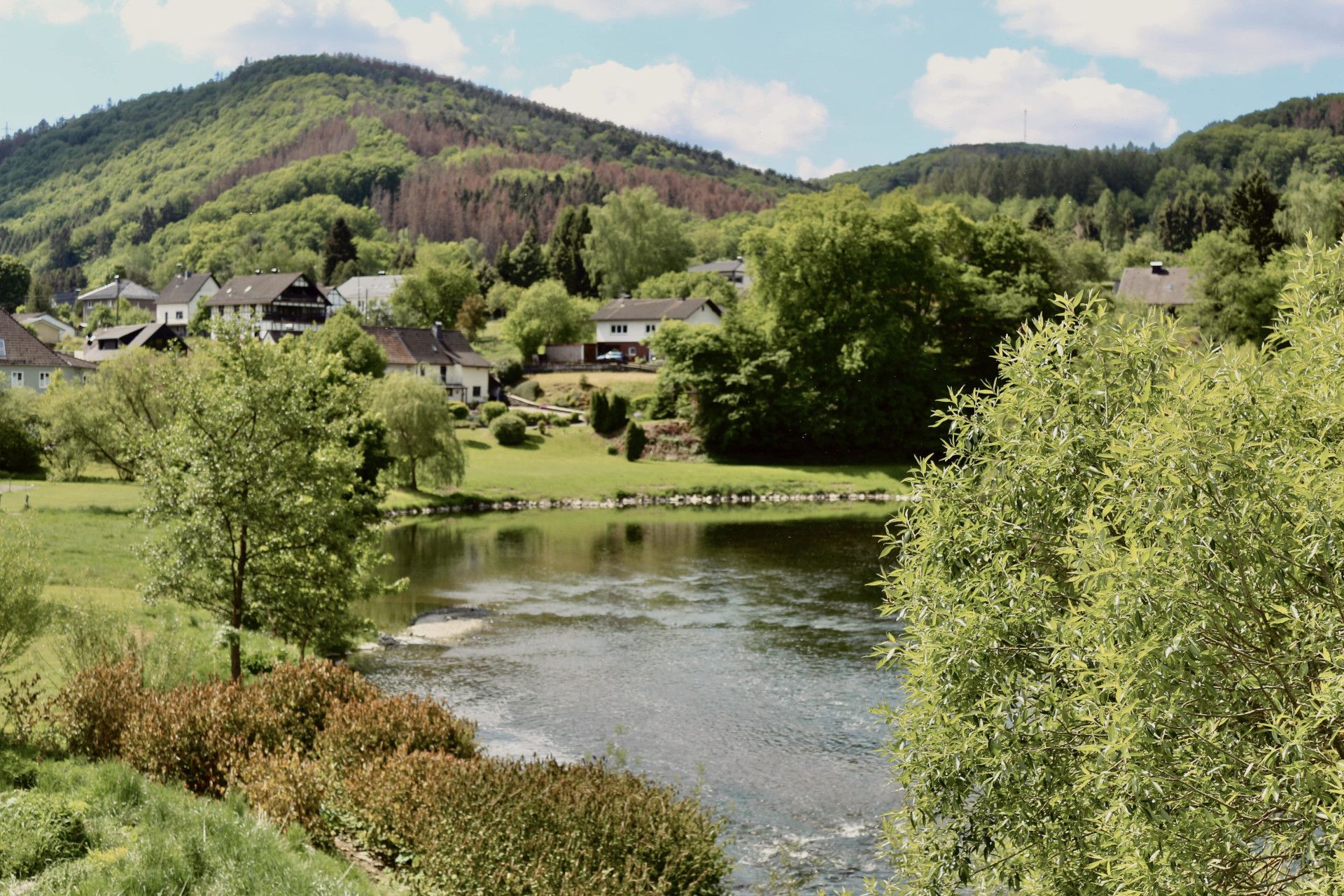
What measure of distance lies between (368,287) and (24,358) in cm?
8128

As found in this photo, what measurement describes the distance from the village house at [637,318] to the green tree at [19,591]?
9534cm

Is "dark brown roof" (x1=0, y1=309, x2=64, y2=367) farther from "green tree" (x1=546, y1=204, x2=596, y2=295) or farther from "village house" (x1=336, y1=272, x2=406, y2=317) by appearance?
"green tree" (x1=546, y1=204, x2=596, y2=295)

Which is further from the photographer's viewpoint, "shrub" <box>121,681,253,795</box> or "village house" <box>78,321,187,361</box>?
"village house" <box>78,321,187,361</box>

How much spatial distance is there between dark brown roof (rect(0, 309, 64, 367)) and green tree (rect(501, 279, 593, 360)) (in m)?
42.3

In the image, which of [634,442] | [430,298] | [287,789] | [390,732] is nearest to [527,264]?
[430,298]

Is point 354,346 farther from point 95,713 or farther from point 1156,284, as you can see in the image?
point 1156,284

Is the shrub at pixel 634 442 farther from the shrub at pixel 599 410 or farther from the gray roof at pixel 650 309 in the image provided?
the gray roof at pixel 650 309

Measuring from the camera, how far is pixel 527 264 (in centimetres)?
16275

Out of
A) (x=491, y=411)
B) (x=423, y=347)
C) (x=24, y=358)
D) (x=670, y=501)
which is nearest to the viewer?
(x=670, y=501)

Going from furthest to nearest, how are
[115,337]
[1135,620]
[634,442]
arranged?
[115,337] < [634,442] < [1135,620]

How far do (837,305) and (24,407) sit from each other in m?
50.2

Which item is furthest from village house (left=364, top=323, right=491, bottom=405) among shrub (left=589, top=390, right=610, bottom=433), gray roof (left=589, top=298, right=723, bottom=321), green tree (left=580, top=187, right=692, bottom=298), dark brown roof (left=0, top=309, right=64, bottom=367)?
green tree (left=580, top=187, right=692, bottom=298)

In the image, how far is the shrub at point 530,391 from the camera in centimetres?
9938

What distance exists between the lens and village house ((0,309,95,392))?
80.8 m
